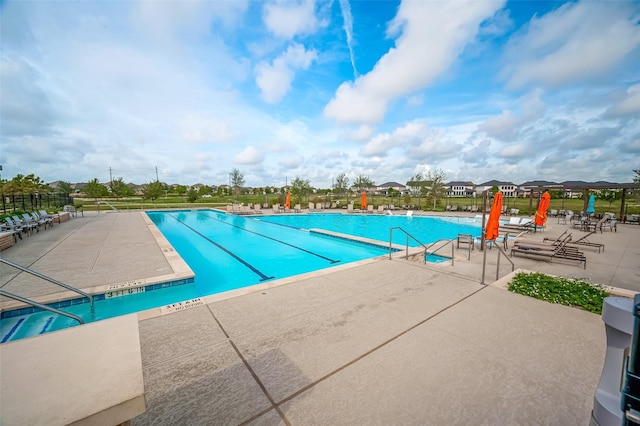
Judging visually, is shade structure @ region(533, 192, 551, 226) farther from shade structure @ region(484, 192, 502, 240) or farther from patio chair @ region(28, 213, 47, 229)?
patio chair @ region(28, 213, 47, 229)

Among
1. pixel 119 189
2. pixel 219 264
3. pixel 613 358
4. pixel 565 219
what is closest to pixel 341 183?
pixel 565 219

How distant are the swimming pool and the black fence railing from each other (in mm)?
9550

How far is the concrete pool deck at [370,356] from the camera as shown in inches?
82.7

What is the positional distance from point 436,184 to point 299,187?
16.0 meters

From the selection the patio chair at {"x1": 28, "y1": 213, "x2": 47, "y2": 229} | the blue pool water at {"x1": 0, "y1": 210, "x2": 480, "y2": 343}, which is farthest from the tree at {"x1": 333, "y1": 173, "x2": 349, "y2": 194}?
the patio chair at {"x1": 28, "y1": 213, "x2": 47, "y2": 229}

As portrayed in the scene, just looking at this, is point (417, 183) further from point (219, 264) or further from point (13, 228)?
point (13, 228)

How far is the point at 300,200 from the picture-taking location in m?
29.4

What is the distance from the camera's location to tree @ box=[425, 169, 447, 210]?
93.5 ft

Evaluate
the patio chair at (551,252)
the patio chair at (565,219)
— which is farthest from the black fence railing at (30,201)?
the patio chair at (565,219)

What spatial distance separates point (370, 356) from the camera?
2.76 m

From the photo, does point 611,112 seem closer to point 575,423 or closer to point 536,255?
point 536,255

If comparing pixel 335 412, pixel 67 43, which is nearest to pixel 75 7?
pixel 67 43

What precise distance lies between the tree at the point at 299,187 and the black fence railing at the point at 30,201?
2090 cm

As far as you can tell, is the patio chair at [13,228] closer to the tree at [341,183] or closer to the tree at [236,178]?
the tree at [236,178]
